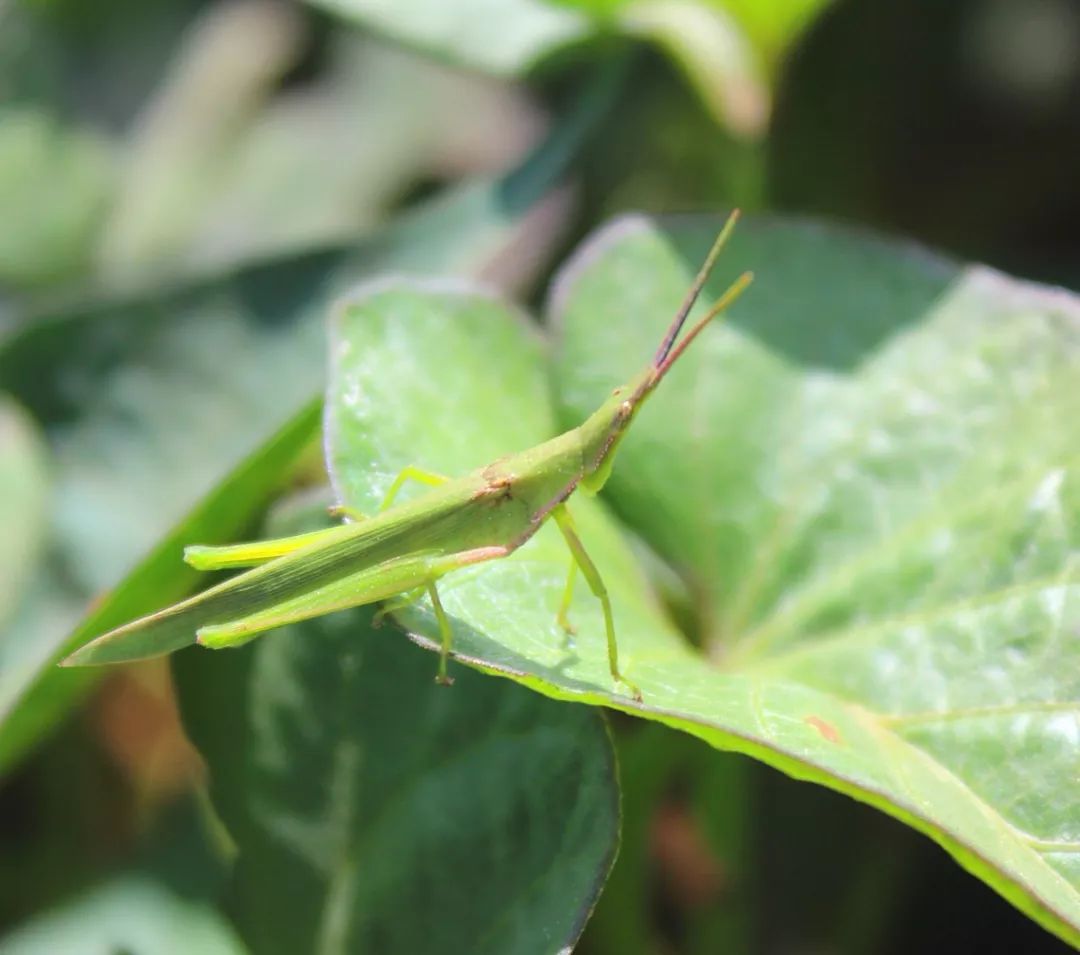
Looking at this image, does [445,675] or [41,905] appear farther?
[41,905]

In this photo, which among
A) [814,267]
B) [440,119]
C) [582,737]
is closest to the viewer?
[582,737]

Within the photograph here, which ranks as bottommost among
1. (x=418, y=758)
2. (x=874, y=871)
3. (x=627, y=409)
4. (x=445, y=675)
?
(x=874, y=871)

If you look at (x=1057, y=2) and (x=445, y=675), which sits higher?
(x=1057, y=2)

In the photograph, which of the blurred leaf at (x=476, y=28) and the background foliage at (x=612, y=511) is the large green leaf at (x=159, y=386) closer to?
the background foliage at (x=612, y=511)

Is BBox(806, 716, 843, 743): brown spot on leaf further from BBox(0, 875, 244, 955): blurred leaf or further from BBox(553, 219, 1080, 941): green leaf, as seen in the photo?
BBox(0, 875, 244, 955): blurred leaf

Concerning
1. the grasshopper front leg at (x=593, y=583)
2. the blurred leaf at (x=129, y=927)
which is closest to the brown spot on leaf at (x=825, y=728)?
the grasshopper front leg at (x=593, y=583)

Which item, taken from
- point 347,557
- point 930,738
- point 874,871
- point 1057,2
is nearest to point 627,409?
point 347,557

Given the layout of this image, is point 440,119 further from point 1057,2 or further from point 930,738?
point 930,738

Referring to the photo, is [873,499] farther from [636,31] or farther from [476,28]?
[476,28]
